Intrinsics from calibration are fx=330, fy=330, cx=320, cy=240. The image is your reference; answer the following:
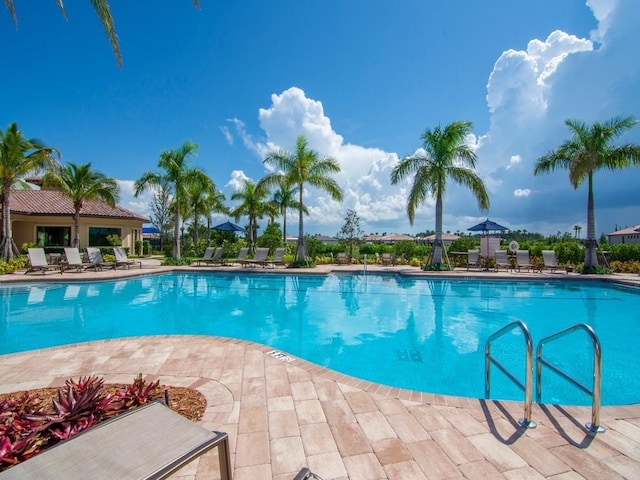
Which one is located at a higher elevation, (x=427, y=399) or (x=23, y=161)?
(x=23, y=161)

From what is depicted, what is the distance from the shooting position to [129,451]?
1.62m

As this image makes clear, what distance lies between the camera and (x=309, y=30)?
479 inches

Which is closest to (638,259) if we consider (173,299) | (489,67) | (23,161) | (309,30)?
(489,67)

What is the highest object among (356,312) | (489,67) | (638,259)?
(489,67)

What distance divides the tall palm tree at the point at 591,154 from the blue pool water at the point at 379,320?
381 cm

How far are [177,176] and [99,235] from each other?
12.0 m

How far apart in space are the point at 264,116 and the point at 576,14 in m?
13.0

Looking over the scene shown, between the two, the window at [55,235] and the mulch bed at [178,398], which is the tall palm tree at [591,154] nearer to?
the mulch bed at [178,398]

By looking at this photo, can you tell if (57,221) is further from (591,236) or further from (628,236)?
(628,236)

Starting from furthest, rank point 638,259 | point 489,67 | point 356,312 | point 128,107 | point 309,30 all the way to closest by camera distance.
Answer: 1. point 638,259
2. point 128,107
3. point 489,67
4. point 309,30
5. point 356,312

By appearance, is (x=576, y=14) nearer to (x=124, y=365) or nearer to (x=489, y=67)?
(x=489, y=67)

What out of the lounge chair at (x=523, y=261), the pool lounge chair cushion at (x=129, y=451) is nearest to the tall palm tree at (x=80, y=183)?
the pool lounge chair cushion at (x=129, y=451)

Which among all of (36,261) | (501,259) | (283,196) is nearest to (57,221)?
(36,261)

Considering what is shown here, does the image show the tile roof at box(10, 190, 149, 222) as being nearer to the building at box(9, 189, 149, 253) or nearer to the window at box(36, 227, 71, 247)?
the building at box(9, 189, 149, 253)
